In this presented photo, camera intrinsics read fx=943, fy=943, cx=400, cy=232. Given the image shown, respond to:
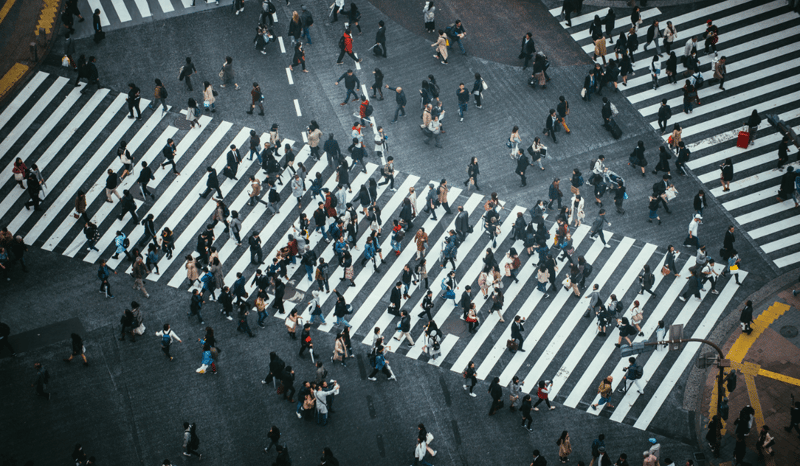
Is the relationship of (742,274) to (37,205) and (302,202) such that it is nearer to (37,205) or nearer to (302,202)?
(302,202)

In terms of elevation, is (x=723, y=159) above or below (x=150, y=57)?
above

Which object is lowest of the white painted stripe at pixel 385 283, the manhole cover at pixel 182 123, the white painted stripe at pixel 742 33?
the white painted stripe at pixel 385 283

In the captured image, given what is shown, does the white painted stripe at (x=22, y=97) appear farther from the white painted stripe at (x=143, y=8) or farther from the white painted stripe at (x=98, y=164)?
the white painted stripe at (x=143, y=8)

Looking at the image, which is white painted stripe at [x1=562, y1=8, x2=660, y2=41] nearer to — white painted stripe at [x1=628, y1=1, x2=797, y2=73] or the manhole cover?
white painted stripe at [x1=628, y1=1, x2=797, y2=73]

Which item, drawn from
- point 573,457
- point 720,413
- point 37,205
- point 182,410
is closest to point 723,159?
point 720,413

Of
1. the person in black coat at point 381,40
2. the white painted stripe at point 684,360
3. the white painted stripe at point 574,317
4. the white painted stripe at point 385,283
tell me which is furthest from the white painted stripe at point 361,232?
the white painted stripe at point 684,360
